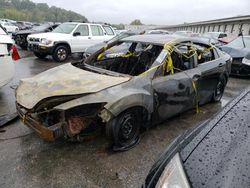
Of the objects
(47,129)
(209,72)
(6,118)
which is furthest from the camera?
(209,72)

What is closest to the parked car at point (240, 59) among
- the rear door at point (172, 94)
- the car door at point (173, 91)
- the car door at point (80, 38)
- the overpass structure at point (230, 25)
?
the car door at point (173, 91)

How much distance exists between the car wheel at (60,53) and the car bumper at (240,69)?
697 centimetres

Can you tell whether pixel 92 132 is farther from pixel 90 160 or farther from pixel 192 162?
pixel 192 162

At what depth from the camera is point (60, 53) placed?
9.56 metres

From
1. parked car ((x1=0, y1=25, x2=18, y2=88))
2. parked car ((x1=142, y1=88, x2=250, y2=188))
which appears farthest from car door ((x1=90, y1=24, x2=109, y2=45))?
parked car ((x1=142, y1=88, x2=250, y2=188))

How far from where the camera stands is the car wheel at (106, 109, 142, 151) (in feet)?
9.05

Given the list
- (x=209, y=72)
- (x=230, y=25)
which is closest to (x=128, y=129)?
(x=209, y=72)

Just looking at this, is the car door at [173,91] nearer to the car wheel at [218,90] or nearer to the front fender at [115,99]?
the front fender at [115,99]

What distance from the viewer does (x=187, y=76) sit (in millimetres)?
3639

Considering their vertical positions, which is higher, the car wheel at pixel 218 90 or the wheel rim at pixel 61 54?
the wheel rim at pixel 61 54

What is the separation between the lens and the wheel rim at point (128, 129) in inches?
113

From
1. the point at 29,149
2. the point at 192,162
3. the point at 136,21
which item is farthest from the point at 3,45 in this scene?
the point at 136,21

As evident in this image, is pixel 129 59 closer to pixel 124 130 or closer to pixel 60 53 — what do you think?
pixel 124 130

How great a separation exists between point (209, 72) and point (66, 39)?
281 inches
